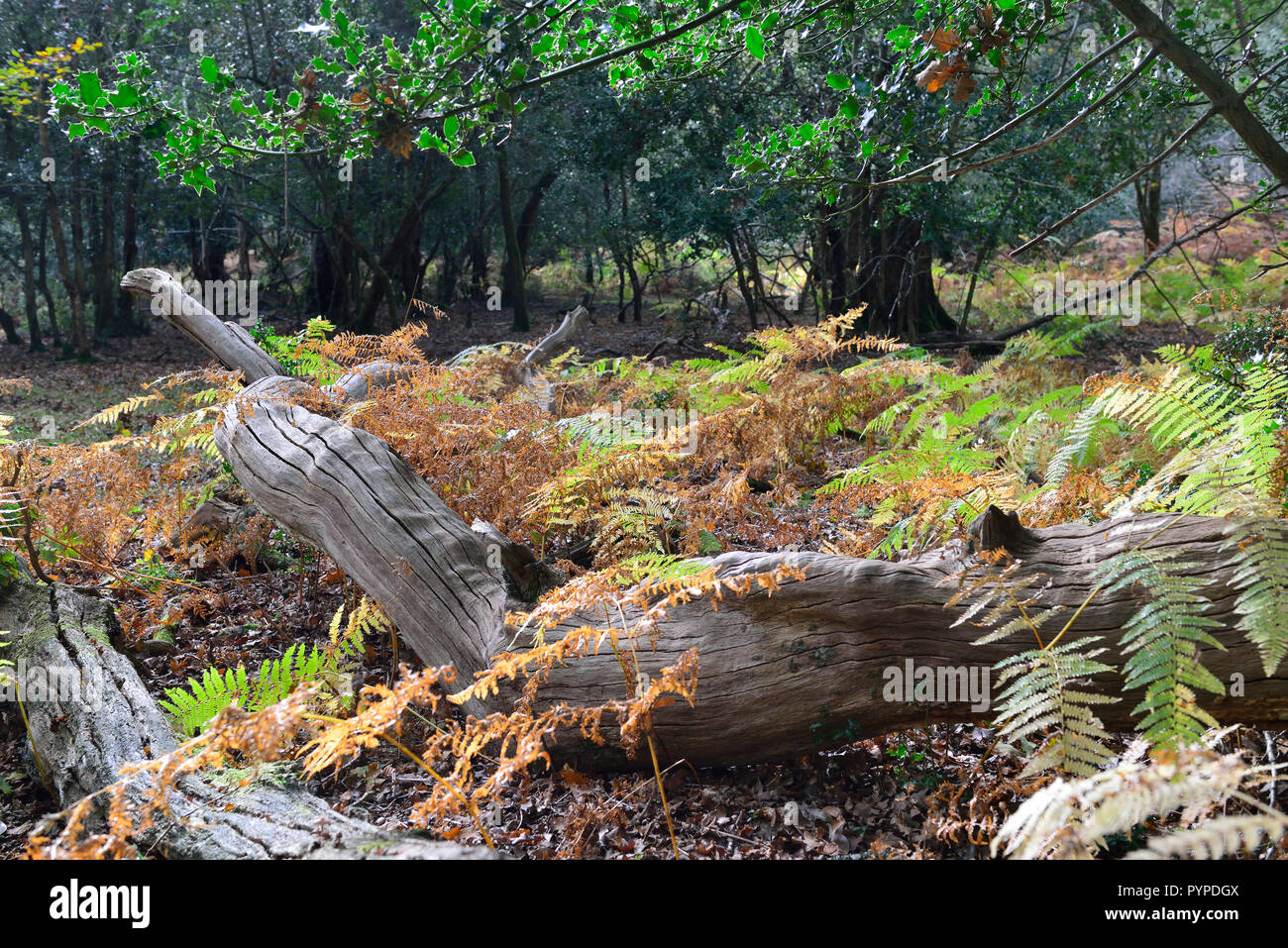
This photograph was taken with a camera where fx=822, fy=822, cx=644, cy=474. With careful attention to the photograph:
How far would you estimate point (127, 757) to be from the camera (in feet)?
9.00

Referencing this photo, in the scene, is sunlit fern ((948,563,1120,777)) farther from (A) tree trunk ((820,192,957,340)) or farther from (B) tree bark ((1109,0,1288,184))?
(A) tree trunk ((820,192,957,340))

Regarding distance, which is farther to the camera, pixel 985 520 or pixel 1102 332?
pixel 1102 332

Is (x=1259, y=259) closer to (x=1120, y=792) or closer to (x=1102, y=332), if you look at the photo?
(x=1102, y=332)

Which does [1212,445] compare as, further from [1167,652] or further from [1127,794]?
[1127,794]

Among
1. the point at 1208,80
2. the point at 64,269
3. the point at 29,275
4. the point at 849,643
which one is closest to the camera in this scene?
the point at 849,643

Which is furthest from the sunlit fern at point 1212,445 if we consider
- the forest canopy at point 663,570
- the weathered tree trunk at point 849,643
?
the weathered tree trunk at point 849,643

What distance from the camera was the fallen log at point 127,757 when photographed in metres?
2.11

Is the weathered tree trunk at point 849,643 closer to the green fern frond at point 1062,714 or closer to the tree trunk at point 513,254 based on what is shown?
the green fern frond at point 1062,714

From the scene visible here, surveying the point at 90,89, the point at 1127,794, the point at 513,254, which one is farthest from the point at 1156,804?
the point at 513,254

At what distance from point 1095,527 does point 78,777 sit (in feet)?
11.6

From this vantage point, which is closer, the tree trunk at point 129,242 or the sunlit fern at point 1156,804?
the sunlit fern at point 1156,804

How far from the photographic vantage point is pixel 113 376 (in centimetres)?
1239

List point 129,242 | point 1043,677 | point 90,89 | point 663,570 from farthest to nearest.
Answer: point 129,242 → point 90,89 → point 663,570 → point 1043,677
